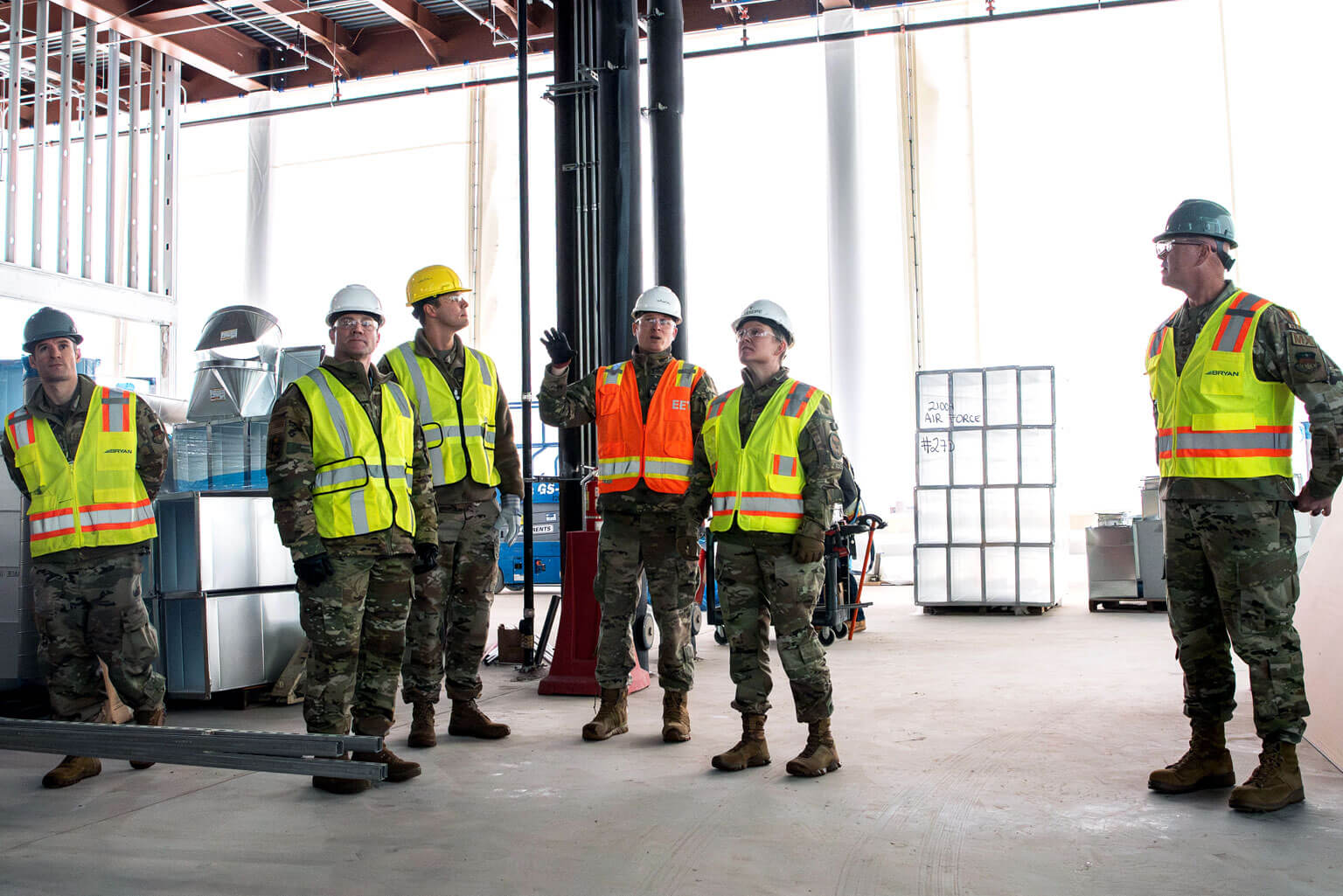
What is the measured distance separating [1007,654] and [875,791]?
4.38 meters

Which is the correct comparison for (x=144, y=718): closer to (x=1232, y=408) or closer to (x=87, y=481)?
(x=87, y=481)

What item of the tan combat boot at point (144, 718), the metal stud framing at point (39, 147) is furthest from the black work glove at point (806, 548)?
the metal stud framing at point (39, 147)

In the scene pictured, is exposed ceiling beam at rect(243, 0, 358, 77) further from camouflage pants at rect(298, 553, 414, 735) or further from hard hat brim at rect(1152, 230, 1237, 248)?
hard hat brim at rect(1152, 230, 1237, 248)

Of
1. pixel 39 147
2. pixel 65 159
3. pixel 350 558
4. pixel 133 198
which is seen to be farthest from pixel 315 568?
pixel 133 198

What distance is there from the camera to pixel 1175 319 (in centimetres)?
421

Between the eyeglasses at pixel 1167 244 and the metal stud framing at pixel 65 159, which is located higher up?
the metal stud framing at pixel 65 159

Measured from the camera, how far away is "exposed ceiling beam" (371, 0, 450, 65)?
1393cm

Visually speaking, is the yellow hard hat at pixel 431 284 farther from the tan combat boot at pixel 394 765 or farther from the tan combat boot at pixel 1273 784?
the tan combat boot at pixel 1273 784

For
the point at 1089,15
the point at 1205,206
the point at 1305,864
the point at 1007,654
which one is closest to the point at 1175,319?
the point at 1205,206

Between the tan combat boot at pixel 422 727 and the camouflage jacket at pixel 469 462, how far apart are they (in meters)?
1.00

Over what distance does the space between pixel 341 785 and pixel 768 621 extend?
1.91 metres

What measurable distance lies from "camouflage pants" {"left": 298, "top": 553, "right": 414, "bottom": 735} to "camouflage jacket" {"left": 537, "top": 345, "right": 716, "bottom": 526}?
3.86 ft

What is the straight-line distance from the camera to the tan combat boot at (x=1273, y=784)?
3797mm

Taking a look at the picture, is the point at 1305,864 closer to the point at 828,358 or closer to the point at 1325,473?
the point at 1325,473
